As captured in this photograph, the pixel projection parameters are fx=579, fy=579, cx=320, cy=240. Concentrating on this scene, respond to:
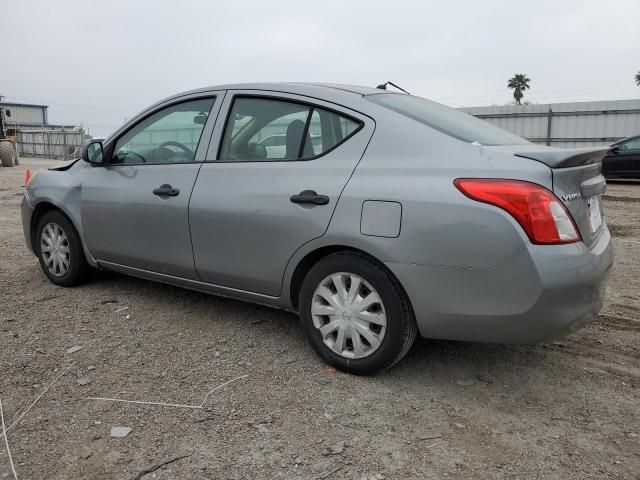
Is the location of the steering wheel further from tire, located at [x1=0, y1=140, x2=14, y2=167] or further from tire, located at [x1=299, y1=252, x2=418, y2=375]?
tire, located at [x1=0, y1=140, x2=14, y2=167]

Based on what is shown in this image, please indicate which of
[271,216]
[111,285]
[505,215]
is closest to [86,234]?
[111,285]

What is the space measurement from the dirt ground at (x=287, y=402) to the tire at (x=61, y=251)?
42 cm

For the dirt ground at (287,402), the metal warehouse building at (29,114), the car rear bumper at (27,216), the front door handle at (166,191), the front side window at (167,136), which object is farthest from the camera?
the metal warehouse building at (29,114)

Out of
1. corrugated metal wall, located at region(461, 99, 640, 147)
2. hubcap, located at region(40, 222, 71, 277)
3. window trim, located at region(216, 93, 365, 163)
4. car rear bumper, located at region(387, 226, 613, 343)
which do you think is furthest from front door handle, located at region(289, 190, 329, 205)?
corrugated metal wall, located at region(461, 99, 640, 147)

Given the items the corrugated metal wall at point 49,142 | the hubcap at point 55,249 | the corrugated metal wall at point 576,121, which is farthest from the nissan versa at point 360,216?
the corrugated metal wall at point 49,142

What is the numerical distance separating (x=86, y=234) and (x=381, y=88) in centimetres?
243

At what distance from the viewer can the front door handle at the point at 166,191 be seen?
12.2 feet

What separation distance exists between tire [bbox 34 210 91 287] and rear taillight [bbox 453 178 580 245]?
3.22 metres

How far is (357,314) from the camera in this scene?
300 cm

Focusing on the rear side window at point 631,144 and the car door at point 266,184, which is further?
the rear side window at point 631,144

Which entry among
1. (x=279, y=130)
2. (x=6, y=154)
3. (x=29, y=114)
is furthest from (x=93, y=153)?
(x=29, y=114)

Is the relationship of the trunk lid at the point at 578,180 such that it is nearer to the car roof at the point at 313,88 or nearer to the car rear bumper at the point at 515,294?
the car rear bumper at the point at 515,294

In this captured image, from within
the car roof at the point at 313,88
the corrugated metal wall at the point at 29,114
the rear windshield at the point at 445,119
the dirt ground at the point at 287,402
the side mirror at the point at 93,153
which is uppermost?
the corrugated metal wall at the point at 29,114

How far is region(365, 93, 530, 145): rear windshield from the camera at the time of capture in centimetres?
307
